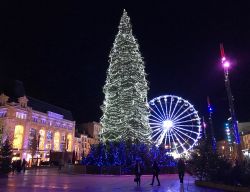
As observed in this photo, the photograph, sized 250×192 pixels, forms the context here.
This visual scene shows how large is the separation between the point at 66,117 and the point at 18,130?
2891cm

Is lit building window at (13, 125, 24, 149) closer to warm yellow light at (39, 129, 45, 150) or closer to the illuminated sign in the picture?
warm yellow light at (39, 129, 45, 150)

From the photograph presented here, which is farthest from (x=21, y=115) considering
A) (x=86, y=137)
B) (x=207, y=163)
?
(x=207, y=163)

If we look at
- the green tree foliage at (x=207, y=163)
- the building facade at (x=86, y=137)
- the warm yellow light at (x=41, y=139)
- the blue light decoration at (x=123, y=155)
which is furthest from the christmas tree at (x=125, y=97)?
the building facade at (x=86, y=137)

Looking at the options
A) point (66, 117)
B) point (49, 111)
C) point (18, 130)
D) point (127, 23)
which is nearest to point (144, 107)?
point (127, 23)

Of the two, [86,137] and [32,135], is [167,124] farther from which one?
[86,137]

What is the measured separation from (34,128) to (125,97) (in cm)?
6472

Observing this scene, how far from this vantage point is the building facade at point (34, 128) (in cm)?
8575

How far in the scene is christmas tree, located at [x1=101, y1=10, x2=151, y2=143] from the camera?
37.1 m

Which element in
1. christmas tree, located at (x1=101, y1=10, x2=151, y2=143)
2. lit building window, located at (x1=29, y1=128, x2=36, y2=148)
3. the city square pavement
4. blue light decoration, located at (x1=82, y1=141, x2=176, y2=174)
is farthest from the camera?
lit building window, located at (x1=29, y1=128, x2=36, y2=148)

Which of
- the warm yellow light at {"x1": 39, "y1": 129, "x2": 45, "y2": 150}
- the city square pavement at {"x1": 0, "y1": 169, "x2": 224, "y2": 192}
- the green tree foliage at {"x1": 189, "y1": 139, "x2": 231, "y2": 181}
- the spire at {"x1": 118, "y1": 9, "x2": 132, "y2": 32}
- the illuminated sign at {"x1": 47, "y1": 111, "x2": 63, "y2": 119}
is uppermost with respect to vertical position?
the spire at {"x1": 118, "y1": 9, "x2": 132, "y2": 32}

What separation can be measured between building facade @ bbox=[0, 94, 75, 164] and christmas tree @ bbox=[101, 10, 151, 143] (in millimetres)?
46305

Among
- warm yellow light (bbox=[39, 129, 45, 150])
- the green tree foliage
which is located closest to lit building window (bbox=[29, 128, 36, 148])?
warm yellow light (bbox=[39, 129, 45, 150])

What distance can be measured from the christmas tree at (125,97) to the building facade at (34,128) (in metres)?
46.3

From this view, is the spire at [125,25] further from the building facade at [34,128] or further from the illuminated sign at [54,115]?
the illuminated sign at [54,115]
